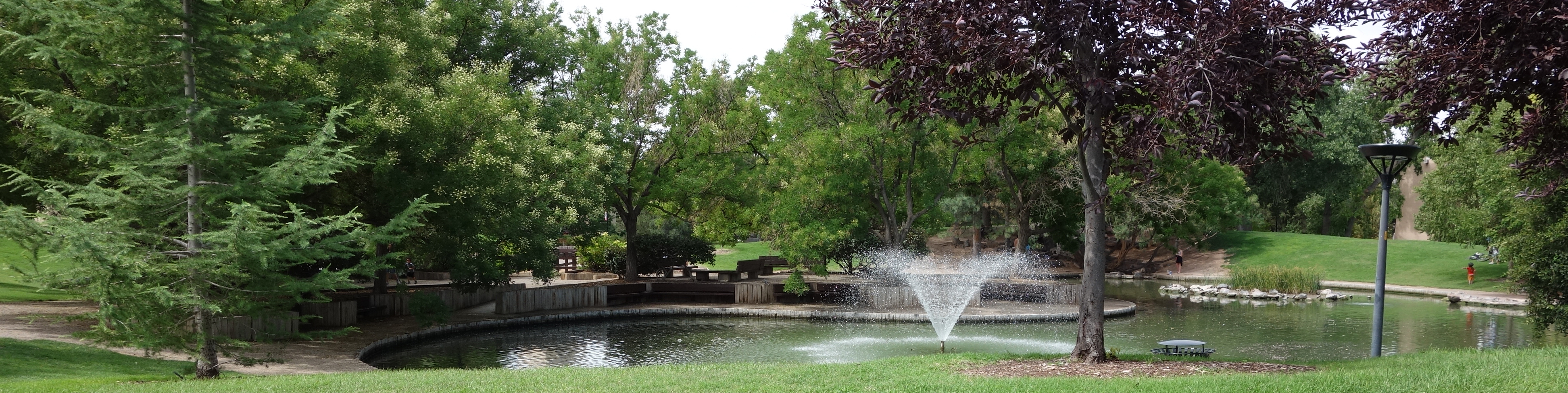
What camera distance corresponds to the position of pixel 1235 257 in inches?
1769

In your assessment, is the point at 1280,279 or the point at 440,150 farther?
the point at 1280,279

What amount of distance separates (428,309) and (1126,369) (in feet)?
45.3

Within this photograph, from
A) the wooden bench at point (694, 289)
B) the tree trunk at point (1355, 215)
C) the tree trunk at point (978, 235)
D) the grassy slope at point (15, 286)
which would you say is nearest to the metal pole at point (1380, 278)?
the wooden bench at point (694, 289)

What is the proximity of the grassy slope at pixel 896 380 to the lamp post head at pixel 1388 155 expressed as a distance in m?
2.21

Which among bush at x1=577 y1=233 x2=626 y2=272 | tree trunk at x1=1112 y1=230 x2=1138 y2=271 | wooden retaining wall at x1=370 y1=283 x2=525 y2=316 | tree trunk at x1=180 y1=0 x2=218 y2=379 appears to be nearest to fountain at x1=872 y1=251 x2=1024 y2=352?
bush at x1=577 y1=233 x2=626 y2=272

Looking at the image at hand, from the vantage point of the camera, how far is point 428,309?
18.6 meters

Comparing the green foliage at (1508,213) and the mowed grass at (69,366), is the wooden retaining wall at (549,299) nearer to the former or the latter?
the mowed grass at (69,366)

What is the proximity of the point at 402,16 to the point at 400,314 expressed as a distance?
685cm

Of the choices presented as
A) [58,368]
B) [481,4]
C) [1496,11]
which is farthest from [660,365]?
[481,4]

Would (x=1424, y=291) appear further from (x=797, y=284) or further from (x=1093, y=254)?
(x=1093, y=254)

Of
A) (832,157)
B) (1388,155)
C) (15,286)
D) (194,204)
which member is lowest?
(15,286)

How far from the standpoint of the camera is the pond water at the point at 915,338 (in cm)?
1670

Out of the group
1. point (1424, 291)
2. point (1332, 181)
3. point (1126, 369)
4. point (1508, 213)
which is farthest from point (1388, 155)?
point (1332, 181)

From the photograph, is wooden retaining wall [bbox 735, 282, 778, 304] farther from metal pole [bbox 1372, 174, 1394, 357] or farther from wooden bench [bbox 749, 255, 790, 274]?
metal pole [bbox 1372, 174, 1394, 357]
